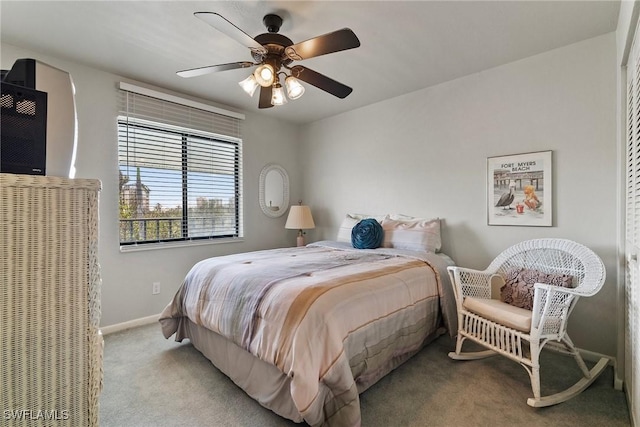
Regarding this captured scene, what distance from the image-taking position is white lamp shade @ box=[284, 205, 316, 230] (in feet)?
13.1

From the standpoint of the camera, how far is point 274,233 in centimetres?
428

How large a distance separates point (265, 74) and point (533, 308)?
88.1 inches

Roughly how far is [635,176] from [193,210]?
12.3 feet

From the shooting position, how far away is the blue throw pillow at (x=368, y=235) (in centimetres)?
307

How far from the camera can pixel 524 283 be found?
2152mm

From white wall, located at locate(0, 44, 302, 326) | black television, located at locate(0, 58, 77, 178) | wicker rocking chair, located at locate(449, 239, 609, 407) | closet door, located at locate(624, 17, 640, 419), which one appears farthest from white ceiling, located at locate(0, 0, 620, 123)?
wicker rocking chair, located at locate(449, 239, 609, 407)

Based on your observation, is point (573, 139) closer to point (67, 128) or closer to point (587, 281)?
point (587, 281)

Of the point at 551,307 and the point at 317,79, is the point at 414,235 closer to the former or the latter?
the point at 551,307

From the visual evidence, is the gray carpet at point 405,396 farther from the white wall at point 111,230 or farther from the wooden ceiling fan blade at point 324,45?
the wooden ceiling fan blade at point 324,45

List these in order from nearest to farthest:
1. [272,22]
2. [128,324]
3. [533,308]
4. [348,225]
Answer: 1. [533,308]
2. [272,22]
3. [128,324]
4. [348,225]

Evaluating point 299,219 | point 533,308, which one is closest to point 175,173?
point 299,219

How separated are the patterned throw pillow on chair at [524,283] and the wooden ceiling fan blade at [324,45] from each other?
6.63 feet

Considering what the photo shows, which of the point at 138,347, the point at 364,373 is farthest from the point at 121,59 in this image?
the point at 364,373

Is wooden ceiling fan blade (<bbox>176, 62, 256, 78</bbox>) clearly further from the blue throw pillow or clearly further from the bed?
the blue throw pillow
